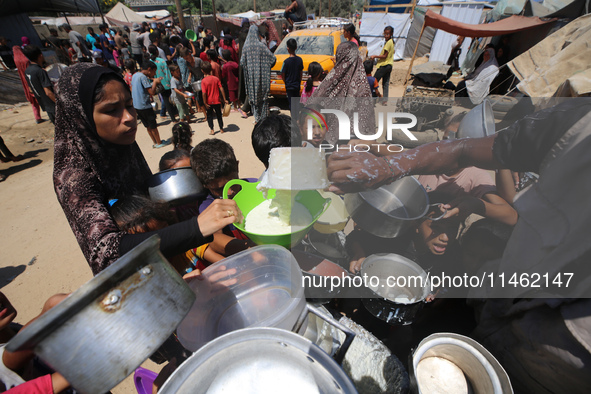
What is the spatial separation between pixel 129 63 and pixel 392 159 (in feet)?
25.6

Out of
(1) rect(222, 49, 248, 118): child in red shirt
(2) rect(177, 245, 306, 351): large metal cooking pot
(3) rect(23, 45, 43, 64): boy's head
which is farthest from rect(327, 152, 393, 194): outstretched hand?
(3) rect(23, 45, 43, 64): boy's head

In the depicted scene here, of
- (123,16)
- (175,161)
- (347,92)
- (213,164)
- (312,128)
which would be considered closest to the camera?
(213,164)

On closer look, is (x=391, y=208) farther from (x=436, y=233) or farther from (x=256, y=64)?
(x=256, y=64)

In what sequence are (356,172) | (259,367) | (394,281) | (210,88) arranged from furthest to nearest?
(210,88)
(394,281)
(356,172)
(259,367)

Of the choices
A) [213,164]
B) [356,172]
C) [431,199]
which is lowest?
[431,199]

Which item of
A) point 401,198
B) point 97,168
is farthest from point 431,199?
point 97,168

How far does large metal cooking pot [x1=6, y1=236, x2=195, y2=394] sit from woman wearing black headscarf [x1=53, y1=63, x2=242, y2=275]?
0.45 metres

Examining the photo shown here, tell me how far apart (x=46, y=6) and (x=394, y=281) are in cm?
2600

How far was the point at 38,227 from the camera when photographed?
402cm

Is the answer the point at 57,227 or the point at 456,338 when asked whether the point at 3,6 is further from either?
the point at 456,338

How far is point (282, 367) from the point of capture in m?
0.93

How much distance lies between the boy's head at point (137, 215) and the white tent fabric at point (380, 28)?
17.4m

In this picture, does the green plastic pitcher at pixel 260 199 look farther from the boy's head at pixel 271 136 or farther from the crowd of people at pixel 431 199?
the boy's head at pixel 271 136

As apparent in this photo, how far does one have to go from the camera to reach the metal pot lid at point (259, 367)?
0.85m
